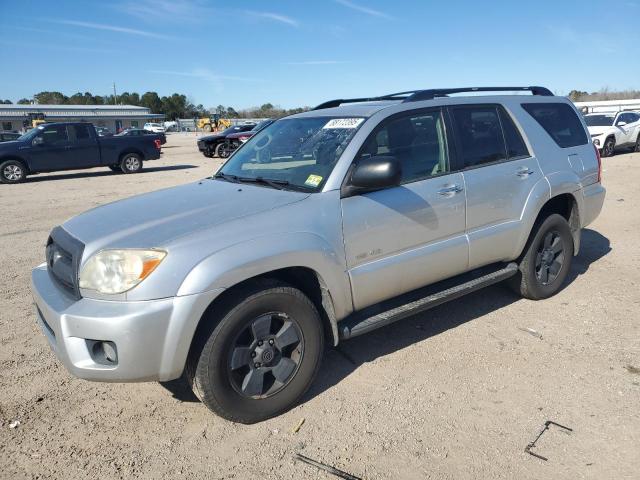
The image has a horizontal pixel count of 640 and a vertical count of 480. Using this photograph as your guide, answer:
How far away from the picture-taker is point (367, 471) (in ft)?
8.60

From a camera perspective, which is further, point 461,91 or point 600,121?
point 600,121

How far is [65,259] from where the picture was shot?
310cm

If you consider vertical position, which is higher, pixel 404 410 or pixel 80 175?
pixel 80 175

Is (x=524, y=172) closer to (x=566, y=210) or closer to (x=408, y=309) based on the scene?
(x=566, y=210)

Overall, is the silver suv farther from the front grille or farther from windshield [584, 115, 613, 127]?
windshield [584, 115, 613, 127]

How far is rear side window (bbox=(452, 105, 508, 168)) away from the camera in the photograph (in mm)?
4031

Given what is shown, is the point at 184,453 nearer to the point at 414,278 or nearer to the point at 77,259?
the point at 77,259

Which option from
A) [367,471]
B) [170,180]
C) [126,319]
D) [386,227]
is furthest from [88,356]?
[170,180]

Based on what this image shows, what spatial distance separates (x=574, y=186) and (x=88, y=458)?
4.50 metres

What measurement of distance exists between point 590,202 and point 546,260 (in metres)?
0.87

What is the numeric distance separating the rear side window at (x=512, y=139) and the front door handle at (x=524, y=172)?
12 centimetres

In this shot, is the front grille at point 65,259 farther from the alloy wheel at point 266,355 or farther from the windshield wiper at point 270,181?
the windshield wiper at point 270,181

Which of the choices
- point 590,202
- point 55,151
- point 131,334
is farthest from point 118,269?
point 55,151

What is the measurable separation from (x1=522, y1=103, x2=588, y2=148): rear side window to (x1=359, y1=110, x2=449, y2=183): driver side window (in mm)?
1282
